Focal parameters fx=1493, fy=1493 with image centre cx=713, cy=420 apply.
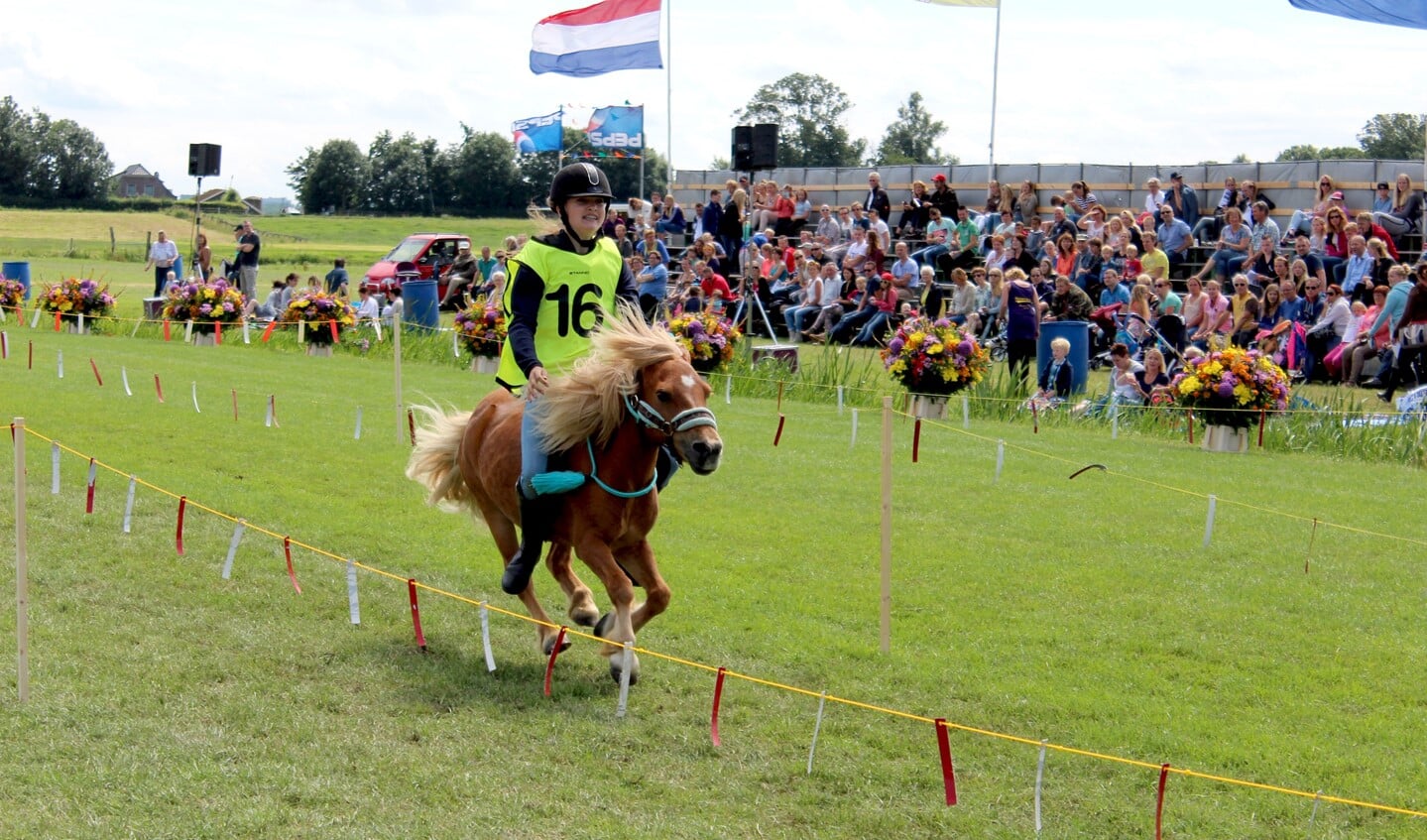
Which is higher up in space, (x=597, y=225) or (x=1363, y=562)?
(x=597, y=225)

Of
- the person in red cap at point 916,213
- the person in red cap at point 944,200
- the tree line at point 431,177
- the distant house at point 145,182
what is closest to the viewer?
the person in red cap at point 944,200

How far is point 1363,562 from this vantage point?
1049 centimetres

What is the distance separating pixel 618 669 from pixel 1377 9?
54.5 feet

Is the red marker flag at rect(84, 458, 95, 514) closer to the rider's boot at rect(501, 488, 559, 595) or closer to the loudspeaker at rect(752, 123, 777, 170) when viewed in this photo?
the rider's boot at rect(501, 488, 559, 595)

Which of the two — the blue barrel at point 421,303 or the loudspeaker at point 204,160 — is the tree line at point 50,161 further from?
the blue barrel at point 421,303

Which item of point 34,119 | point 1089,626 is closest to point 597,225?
point 1089,626

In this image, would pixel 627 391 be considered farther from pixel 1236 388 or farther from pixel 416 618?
pixel 1236 388

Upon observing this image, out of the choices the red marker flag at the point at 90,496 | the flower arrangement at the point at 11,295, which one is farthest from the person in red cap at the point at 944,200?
the red marker flag at the point at 90,496

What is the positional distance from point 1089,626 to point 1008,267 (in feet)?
52.0

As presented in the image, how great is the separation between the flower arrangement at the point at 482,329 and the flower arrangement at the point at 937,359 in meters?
6.93

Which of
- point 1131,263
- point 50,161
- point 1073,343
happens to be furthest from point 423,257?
point 50,161

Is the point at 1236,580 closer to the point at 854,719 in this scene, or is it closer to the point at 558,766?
the point at 854,719

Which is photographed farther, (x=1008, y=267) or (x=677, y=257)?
(x=677, y=257)

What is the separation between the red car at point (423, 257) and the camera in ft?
133
